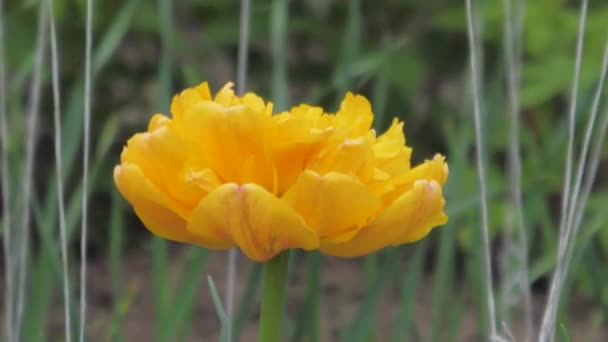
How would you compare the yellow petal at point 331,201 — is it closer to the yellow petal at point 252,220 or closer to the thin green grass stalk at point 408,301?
the yellow petal at point 252,220

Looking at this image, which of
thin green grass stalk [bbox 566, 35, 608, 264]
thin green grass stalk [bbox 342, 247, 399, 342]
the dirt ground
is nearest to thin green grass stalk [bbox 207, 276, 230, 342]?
thin green grass stalk [bbox 566, 35, 608, 264]

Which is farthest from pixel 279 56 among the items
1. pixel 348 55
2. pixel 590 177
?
pixel 590 177

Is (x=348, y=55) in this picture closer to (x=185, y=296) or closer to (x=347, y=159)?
(x=185, y=296)

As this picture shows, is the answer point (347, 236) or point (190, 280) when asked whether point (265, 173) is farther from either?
point (190, 280)

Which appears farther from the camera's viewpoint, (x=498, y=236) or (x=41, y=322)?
(x=498, y=236)

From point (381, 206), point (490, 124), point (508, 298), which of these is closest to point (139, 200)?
point (381, 206)

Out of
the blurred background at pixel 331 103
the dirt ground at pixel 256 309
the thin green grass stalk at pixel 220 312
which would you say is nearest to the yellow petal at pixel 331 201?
the thin green grass stalk at pixel 220 312

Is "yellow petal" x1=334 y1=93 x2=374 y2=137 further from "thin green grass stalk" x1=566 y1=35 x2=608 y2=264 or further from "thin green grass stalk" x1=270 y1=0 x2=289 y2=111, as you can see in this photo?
"thin green grass stalk" x1=270 y1=0 x2=289 y2=111
